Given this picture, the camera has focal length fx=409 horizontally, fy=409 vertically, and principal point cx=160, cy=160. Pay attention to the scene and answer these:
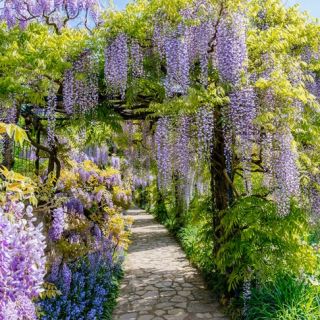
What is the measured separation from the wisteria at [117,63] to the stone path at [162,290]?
3204 millimetres

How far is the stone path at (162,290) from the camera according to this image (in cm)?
595

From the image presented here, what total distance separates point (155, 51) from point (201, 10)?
42.5 inches

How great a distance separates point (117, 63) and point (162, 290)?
392 cm

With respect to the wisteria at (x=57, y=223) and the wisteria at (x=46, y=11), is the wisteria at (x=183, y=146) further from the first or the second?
the wisteria at (x=46, y=11)

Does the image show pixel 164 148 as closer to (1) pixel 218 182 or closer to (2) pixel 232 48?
(1) pixel 218 182

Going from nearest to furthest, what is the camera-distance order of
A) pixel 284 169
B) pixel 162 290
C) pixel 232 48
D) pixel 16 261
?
pixel 16 261 < pixel 232 48 < pixel 284 169 < pixel 162 290

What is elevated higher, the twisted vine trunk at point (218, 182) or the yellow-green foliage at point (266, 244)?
the twisted vine trunk at point (218, 182)

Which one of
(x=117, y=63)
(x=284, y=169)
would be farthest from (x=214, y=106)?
(x=117, y=63)

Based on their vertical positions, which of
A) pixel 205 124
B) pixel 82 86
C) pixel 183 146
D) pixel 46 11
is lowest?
pixel 183 146

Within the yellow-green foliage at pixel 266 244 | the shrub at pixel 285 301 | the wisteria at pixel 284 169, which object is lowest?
the shrub at pixel 285 301

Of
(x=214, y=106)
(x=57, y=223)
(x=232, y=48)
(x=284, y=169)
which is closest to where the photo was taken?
(x=232, y=48)

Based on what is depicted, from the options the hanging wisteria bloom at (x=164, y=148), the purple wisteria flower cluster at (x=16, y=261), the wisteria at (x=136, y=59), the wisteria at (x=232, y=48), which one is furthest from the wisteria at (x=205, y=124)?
the purple wisteria flower cluster at (x=16, y=261)

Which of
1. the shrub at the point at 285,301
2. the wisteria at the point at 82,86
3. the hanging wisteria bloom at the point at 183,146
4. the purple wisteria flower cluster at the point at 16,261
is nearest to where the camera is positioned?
the purple wisteria flower cluster at the point at 16,261

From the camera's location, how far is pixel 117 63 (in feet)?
18.2
